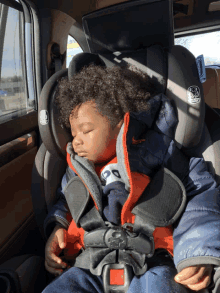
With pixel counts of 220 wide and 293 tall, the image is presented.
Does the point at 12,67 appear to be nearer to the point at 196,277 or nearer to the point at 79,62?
the point at 79,62

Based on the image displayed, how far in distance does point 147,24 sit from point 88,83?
1.23 ft

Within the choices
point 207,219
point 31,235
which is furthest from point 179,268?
point 31,235

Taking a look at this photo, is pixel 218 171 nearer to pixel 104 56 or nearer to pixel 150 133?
pixel 150 133

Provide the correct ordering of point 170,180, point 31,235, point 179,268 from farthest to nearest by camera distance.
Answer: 1. point 31,235
2. point 170,180
3. point 179,268

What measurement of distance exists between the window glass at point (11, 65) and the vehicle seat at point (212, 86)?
119 cm

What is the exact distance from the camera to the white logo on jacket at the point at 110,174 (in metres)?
0.86

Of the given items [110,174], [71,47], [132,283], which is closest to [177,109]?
[110,174]

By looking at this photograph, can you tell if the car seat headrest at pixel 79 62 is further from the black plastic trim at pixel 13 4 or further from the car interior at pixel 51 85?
the black plastic trim at pixel 13 4

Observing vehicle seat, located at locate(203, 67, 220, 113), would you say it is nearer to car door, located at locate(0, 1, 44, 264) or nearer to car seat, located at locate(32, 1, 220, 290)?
car seat, located at locate(32, 1, 220, 290)

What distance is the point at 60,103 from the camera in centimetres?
101

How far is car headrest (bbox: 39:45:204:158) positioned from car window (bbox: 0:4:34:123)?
1.32ft

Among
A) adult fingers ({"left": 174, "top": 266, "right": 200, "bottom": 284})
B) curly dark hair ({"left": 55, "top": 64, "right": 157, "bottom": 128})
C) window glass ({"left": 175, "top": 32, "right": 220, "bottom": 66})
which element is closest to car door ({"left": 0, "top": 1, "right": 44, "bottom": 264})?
curly dark hair ({"left": 55, "top": 64, "right": 157, "bottom": 128})

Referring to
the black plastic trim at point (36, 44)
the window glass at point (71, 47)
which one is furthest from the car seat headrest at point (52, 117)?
the window glass at point (71, 47)

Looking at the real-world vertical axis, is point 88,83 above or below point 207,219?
above
